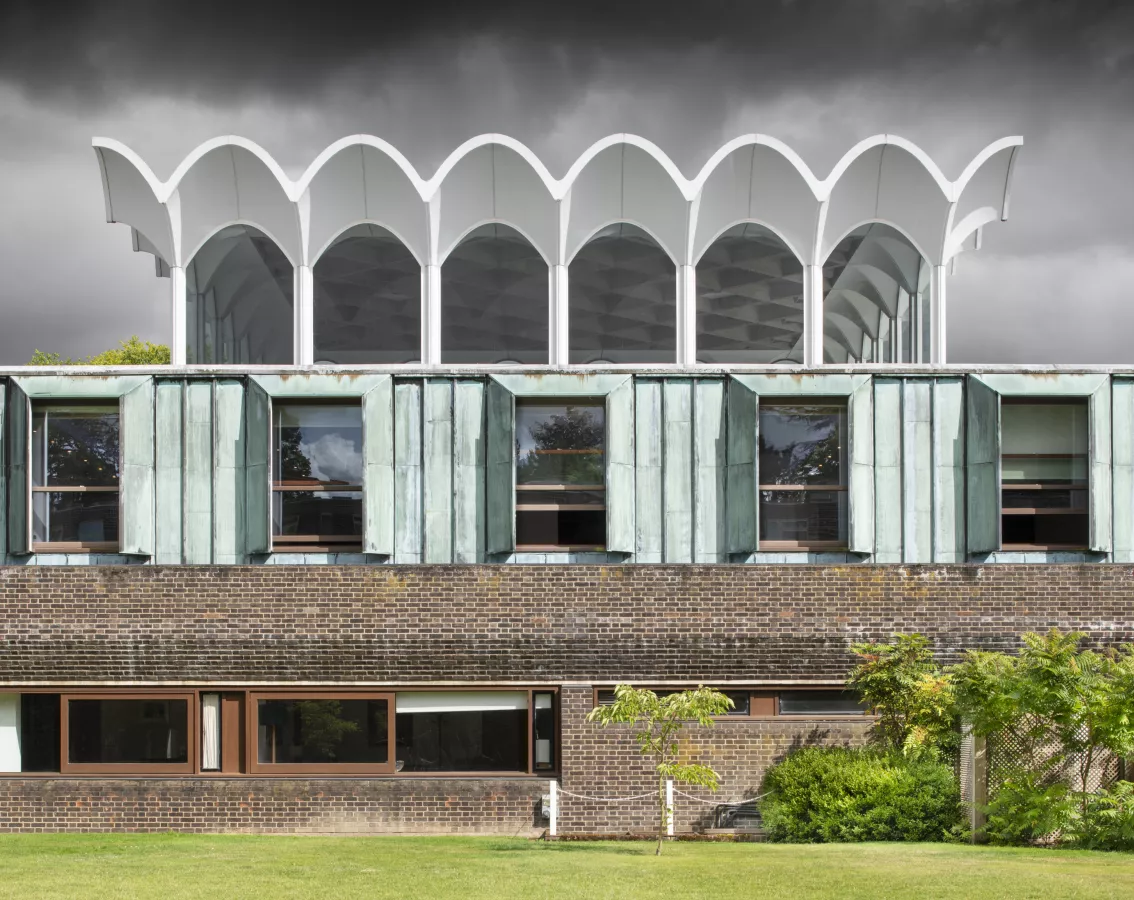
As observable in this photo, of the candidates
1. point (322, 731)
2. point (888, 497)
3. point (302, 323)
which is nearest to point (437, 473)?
point (302, 323)

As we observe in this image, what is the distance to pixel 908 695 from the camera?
16234mm

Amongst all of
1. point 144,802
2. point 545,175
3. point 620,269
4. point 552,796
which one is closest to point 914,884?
point 552,796

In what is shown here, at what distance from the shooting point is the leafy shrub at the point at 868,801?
15.9 meters

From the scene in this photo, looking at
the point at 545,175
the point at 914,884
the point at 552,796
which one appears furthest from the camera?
the point at 545,175

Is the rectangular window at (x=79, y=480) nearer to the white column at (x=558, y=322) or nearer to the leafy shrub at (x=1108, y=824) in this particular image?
the white column at (x=558, y=322)

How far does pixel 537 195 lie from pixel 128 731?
10.8 meters

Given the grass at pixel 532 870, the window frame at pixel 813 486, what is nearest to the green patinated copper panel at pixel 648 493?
the window frame at pixel 813 486

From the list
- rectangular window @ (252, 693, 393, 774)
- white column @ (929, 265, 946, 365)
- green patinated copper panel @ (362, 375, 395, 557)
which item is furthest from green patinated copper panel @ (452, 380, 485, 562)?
white column @ (929, 265, 946, 365)

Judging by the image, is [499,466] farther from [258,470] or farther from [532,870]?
[532,870]

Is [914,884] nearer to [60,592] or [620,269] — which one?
[60,592]

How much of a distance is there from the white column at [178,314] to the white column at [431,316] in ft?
13.0

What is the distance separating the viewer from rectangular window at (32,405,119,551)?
17594mm

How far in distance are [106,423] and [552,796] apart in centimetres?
879

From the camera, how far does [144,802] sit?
1733 centimetres
